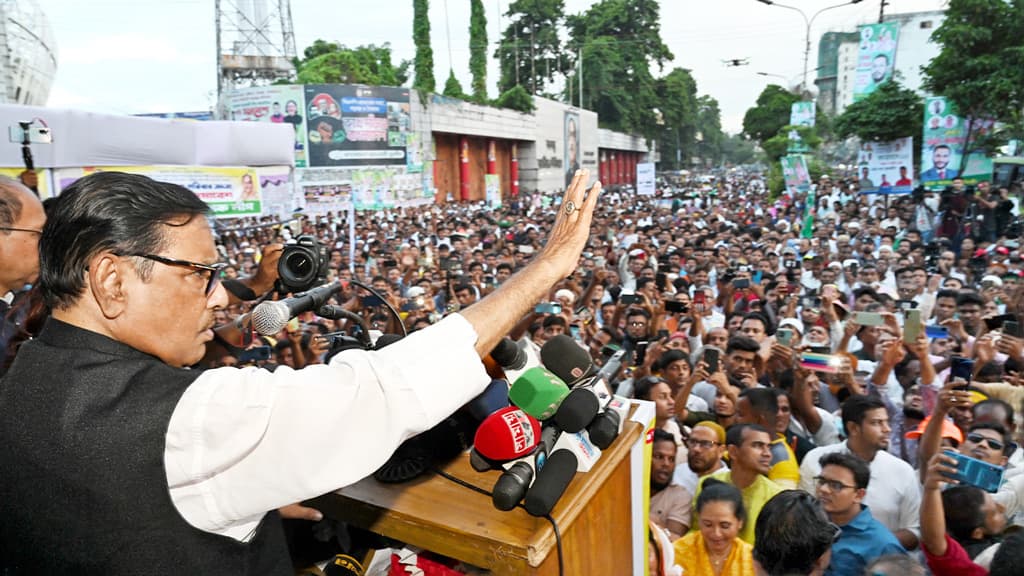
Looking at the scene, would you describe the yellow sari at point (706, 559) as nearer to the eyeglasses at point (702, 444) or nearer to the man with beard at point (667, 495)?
the man with beard at point (667, 495)

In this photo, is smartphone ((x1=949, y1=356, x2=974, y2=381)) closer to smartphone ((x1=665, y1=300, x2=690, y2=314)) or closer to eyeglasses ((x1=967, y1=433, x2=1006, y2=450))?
eyeglasses ((x1=967, y1=433, x2=1006, y2=450))

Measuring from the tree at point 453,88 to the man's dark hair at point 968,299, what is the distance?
79.5 ft

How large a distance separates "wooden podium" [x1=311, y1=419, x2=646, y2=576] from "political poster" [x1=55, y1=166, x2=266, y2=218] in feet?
24.8

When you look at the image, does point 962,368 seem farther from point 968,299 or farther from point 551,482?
point 968,299

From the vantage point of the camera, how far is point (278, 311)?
123 centimetres

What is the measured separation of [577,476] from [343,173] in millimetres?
22657

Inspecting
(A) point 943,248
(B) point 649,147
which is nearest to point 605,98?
(B) point 649,147

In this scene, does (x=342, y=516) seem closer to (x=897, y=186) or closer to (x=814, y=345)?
(x=814, y=345)

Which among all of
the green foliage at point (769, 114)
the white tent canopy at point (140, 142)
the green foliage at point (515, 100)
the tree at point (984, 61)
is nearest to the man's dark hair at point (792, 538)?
the white tent canopy at point (140, 142)

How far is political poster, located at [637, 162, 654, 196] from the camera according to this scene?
1588 centimetres

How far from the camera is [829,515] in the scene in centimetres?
281

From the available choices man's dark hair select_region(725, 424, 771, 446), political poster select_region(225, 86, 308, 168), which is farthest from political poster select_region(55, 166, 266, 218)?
political poster select_region(225, 86, 308, 168)

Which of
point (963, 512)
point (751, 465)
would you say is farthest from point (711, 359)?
point (963, 512)

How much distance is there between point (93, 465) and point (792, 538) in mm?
2229
